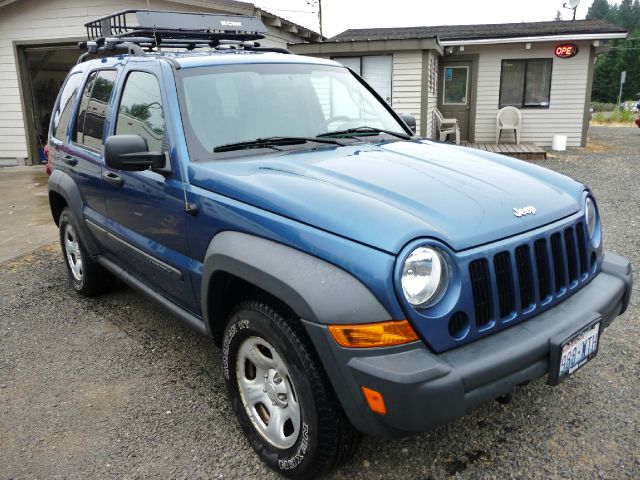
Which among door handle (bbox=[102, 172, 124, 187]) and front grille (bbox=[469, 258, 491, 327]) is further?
door handle (bbox=[102, 172, 124, 187])

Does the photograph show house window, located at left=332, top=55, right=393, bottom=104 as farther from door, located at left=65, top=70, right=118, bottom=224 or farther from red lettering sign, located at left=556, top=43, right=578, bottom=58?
door, located at left=65, top=70, right=118, bottom=224

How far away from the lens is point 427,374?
1.93 m

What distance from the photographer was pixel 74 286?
16.3ft

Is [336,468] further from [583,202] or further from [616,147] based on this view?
[616,147]

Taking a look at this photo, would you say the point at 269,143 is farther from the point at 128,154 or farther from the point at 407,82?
the point at 407,82

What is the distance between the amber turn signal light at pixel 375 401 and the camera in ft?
6.38

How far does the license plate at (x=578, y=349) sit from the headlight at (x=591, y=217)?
574 mm

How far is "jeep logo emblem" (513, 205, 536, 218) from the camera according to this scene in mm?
2385

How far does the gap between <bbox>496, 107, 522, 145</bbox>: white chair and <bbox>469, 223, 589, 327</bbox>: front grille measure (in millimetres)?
13747

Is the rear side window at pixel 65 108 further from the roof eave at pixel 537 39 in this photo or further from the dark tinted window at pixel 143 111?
the roof eave at pixel 537 39

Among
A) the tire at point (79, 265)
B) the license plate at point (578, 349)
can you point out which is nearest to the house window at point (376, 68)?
the tire at point (79, 265)

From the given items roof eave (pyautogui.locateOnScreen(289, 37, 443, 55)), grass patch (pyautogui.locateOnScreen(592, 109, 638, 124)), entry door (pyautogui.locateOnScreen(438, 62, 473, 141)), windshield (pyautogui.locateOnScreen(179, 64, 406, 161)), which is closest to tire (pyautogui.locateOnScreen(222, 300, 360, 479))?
windshield (pyautogui.locateOnScreen(179, 64, 406, 161))

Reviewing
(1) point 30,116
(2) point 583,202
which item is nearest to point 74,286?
(2) point 583,202

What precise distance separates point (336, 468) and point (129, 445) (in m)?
1.15
